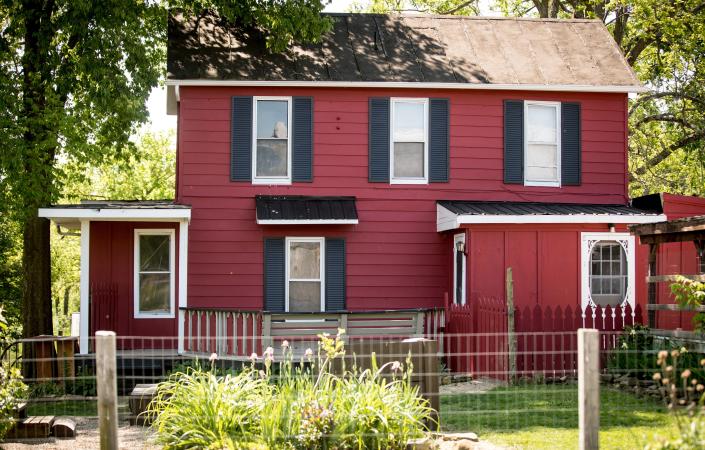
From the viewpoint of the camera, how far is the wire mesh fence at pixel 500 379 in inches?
433

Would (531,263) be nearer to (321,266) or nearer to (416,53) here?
(321,266)

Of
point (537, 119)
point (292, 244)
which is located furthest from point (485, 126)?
point (292, 244)

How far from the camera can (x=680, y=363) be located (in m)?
14.0

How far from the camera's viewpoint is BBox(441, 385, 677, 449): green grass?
1088 cm

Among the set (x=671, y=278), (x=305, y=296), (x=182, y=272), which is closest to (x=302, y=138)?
(x=305, y=296)

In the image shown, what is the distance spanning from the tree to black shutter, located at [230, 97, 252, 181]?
152 centimetres

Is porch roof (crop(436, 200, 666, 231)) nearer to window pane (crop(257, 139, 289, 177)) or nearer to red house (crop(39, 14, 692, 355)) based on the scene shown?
Result: red house (crop(39, 14, 692, 355))

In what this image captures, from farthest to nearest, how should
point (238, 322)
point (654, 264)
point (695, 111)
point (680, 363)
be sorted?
point (695, 111), point (238, 322), point (654, 264), point (680, 363)

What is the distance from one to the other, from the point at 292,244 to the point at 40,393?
565 centimetres

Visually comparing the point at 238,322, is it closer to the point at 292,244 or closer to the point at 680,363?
the point at 292,244

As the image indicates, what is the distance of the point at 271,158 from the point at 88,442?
9221mm

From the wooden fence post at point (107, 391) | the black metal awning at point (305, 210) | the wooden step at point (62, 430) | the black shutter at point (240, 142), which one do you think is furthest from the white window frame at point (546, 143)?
the wooden fence post at point (107, 391)

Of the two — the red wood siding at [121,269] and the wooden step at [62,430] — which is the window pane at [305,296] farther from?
the wooden step at [62,430]

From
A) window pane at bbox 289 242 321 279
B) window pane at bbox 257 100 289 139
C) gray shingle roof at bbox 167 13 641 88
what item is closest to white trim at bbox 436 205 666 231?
window pane at bbox 289 242 321 279
